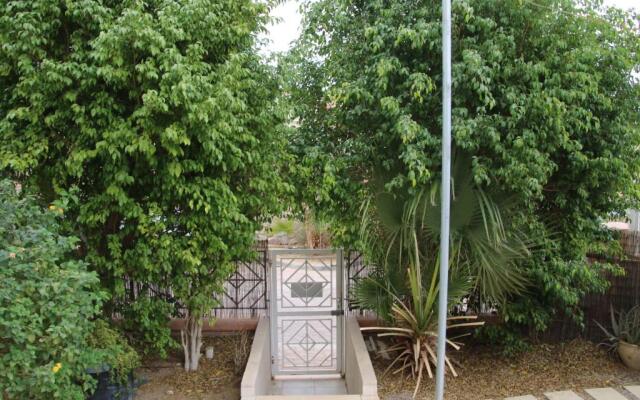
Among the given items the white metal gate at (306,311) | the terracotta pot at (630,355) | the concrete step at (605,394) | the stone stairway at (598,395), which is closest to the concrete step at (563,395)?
the stone stairway at (598,395)

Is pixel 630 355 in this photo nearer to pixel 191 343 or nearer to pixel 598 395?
pixel 598 395

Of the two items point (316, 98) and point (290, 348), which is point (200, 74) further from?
point (290, 348)

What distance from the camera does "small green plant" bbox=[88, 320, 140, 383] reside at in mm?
4059

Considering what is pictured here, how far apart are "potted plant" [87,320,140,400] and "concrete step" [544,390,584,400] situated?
366 cm

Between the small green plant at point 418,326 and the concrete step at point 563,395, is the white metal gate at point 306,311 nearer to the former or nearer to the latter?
the small green plant at point 418,326

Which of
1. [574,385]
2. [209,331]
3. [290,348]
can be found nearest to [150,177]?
[209,331]

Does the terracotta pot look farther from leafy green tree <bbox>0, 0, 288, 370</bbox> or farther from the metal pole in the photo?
leafy green tree <bbox>0, 0, 288, 370</bbox>

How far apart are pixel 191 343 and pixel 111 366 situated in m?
1.39

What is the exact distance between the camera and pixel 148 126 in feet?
13.0

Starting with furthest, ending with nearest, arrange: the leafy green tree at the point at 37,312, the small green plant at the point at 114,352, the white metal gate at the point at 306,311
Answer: the white metal gate at the point at 306,311, the small green plant at the point at 114,352, the leafy green tree at the point at 37,312

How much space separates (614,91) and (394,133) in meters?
2.24

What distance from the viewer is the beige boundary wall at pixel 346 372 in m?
4.39

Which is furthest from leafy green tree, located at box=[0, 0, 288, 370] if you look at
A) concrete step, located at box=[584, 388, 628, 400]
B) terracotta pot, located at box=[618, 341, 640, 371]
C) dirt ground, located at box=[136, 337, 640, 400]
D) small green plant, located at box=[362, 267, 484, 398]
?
terracotta pot, located at box=[618, 341, 640, 371]

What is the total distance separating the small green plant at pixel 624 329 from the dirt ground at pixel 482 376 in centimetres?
17
